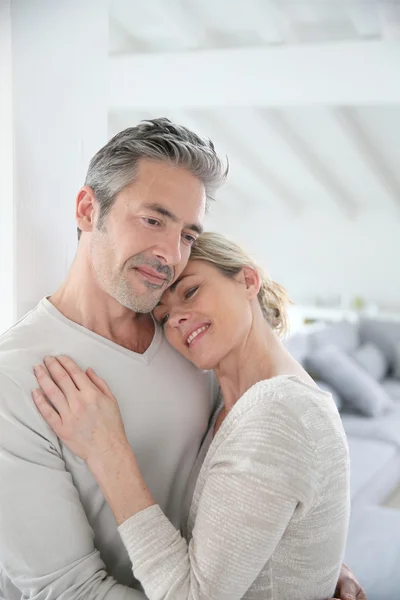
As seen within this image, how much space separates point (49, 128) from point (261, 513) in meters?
1.21

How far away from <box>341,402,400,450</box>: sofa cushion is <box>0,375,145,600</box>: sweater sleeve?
3645mm

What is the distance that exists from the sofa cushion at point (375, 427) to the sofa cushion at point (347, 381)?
92 mm

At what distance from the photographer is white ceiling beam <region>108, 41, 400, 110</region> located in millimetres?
5961

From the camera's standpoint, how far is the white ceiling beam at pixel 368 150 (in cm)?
859

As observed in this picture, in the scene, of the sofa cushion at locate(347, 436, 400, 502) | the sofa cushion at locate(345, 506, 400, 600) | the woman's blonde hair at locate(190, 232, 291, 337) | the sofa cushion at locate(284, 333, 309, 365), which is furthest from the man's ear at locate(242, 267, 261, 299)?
the sofa cushion at locate(284, 333, 309, 365)

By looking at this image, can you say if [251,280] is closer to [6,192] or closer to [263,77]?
[6,192]

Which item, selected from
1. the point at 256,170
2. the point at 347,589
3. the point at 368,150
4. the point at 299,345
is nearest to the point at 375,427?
the point at 299,345

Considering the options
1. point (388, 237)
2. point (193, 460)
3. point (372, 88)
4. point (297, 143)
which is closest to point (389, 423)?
point (372, 88)

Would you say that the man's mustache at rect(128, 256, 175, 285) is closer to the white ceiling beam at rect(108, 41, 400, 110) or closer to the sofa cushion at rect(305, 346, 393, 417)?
the sofa cushion at rect(305, 346, 393, 417)

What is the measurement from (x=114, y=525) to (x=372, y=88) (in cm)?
511

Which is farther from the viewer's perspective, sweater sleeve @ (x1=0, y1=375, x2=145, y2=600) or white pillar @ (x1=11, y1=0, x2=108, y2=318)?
white pillar @ (x1=11, y1=0, x2=108, y2=318)

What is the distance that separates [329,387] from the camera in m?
5.55

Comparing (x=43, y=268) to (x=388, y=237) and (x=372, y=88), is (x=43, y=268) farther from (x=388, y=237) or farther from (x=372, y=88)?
(x=388, y=237)

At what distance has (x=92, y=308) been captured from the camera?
1.73 m
